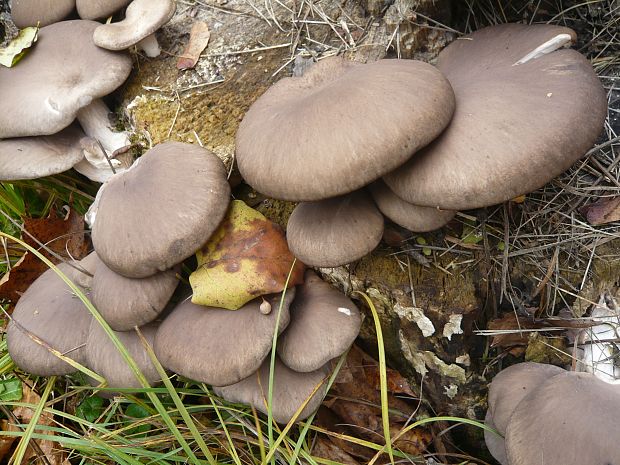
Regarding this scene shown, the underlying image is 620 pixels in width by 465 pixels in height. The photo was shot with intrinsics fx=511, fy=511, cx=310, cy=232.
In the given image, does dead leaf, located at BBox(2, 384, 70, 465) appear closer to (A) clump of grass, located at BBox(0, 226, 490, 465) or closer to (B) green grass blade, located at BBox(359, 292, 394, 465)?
(A) clump of grass, located at BBox(0, 226, 490, 465)

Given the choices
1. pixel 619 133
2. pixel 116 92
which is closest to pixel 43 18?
pixel 116 92

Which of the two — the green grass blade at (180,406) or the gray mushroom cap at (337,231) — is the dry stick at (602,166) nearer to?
the gray mushroom cap at (337,231)

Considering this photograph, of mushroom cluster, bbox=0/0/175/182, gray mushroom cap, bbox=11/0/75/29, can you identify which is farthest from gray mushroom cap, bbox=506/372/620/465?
gray mushroom cap, bbox=11/0/75/29

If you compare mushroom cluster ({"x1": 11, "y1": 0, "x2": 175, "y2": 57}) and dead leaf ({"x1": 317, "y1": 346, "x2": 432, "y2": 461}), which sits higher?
mushroom cluster ({"x1": 11, "y1": 0, "x2": 175, "y2": 57})

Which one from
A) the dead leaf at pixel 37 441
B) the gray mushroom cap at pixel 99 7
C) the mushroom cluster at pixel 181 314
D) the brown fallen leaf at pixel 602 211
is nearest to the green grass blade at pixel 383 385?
the mushroom cluster at pixel 181 314

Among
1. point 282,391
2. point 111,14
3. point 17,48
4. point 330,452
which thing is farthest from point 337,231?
point 17,48

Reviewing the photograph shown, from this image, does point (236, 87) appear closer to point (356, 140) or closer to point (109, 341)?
point (356, 140)
